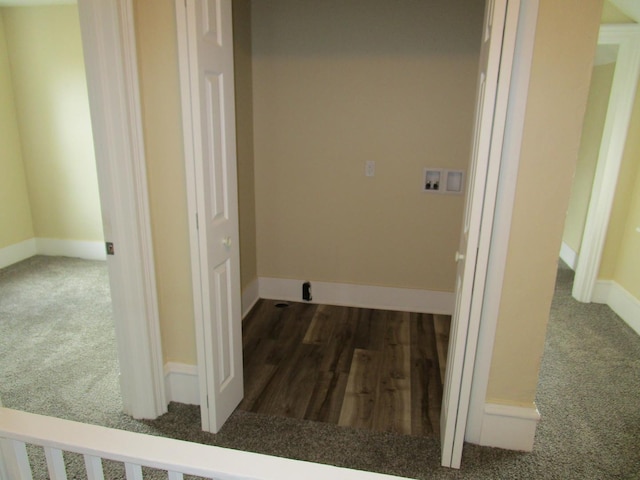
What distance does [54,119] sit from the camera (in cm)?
419

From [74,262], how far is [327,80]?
122 inches

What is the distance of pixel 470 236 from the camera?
175 centimetres

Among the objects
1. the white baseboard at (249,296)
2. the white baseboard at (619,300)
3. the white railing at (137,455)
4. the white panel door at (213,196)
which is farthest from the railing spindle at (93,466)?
the white baseboard at (619,300)

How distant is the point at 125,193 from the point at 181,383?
3.50 ft

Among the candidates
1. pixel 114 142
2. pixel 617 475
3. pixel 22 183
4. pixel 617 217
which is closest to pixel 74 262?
pixel 22 183

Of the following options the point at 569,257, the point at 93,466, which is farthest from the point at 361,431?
the point at 569,257

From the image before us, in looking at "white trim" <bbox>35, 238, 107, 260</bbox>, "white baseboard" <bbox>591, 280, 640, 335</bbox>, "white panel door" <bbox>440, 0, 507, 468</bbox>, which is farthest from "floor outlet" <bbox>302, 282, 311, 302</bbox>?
"white baseboard" <bbox>591, 280, 640, 335</bbox>

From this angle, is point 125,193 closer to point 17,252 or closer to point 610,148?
point 17,252

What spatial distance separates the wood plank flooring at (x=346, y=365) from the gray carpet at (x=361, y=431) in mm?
144

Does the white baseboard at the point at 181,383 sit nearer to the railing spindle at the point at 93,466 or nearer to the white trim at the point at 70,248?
the railing spindle at the point at 93,466

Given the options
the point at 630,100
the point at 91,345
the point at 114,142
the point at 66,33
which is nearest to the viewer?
the point at 114,142

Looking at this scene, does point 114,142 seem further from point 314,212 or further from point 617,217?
point 617,217

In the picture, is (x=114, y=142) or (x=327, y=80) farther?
(x=327, y=80)

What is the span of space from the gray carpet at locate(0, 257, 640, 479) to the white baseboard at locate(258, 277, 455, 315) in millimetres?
864
